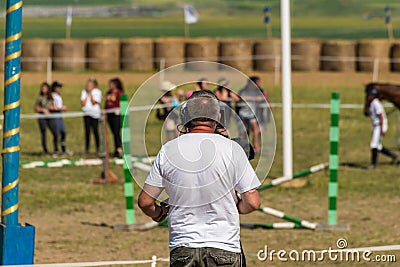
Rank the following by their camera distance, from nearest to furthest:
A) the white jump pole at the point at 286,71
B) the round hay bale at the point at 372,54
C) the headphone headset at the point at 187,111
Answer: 1. the headphone headset at the point at 187,111
2. the white jump pole at the point at 286,71
3. the round hay bale at the point at 372,54

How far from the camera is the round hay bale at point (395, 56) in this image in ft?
126

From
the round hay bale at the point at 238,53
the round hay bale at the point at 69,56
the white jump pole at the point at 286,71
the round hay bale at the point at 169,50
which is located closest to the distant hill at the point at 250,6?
the round hay bale at the point at 238,53

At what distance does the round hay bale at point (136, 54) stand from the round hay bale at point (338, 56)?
6548 millimetres

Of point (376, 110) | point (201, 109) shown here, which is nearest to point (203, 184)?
point (201, 109)

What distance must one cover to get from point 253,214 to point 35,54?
86.6ft

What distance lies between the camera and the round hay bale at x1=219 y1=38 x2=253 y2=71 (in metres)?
39.9

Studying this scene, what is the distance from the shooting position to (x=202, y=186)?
6074mm

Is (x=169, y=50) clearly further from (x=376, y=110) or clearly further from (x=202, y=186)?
(x=202, y=186)

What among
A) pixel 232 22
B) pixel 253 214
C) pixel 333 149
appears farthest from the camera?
pixel 232 22

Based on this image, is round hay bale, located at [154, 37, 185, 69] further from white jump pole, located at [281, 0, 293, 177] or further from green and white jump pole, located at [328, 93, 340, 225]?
green and white jump pole, located at [328, 93, 340, 225]

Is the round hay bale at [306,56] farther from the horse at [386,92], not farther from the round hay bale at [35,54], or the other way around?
the horse at [386,92]

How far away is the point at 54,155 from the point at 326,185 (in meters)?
6.16

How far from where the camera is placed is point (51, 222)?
13430mm

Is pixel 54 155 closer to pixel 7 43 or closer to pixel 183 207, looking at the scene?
pixel 7 43
